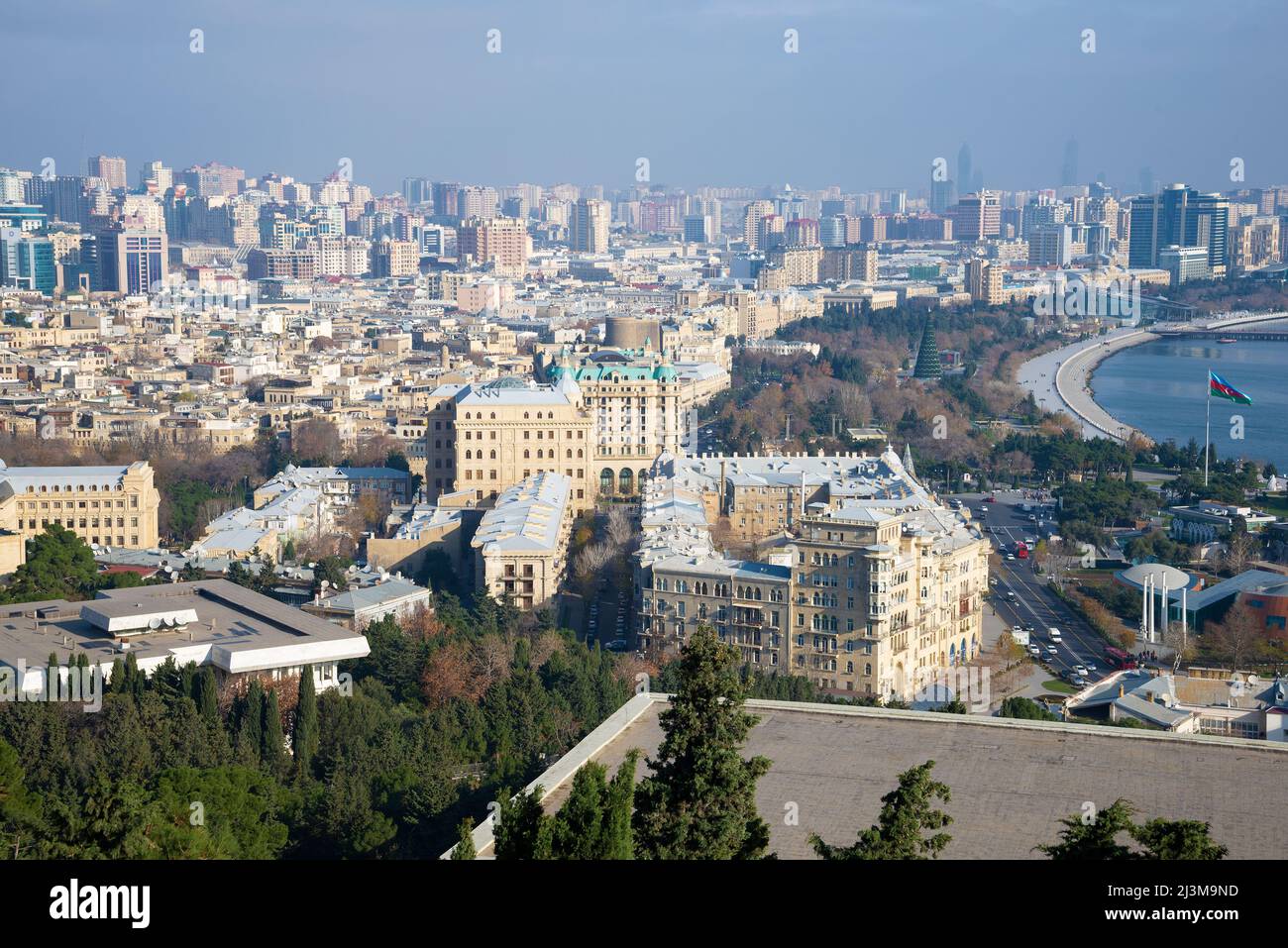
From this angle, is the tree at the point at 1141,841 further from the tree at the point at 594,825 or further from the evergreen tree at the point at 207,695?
the evergreen tree at the point at 207,695

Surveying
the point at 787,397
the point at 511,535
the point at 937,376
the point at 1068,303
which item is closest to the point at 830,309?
the point at 1068,303

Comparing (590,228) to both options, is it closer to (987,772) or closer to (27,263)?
(27,263)

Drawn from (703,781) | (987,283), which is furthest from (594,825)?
(987,283)

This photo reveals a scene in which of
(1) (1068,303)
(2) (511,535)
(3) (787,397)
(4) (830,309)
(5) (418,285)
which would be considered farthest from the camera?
(5) (418,285)

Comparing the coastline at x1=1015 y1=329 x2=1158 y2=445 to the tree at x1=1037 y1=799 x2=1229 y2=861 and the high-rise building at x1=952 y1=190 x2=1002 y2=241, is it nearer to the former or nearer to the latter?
the tree at x1=1037 y1=799 x2=1229 y2=861

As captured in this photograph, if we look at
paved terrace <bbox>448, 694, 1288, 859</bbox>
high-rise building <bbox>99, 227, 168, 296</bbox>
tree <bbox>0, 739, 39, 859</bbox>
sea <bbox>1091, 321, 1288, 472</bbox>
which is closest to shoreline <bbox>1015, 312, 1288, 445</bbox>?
sea <bbox>1091, 321, 1288, 472</bbox>
